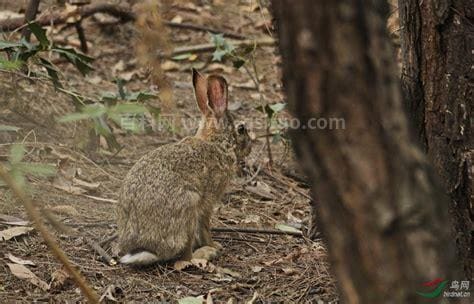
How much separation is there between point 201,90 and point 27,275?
74.5 inches

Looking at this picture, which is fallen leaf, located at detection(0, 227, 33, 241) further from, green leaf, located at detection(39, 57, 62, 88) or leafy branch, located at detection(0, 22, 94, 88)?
green leaf, located at detection(39, 57, 62, 88)

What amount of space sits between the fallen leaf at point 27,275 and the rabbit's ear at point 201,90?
1.80 m

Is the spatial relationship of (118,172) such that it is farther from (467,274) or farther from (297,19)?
(297,19)

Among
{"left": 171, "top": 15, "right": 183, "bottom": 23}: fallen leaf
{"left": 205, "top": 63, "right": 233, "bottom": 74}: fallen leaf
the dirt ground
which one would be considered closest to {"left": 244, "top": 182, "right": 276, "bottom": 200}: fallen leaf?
the dirt ground

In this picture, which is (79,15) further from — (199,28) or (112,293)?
(112,293)

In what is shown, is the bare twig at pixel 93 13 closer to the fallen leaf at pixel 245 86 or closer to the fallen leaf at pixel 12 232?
the fallen leaf at pixel 245 86

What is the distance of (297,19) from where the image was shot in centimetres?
190

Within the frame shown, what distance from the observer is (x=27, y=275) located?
4.57 meters

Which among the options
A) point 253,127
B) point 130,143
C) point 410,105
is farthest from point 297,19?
point 253,127

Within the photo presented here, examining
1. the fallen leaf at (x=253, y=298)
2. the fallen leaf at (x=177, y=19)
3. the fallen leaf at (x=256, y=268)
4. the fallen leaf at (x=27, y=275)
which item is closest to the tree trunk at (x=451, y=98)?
the fallen leaf at (x=253, y=298)

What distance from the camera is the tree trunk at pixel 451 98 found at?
3672mm

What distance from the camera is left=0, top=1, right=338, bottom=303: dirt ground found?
4.69 meters

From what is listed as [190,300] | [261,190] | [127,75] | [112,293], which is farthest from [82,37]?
[190,300]

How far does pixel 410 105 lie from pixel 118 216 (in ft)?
7.15
